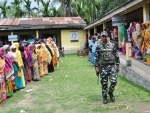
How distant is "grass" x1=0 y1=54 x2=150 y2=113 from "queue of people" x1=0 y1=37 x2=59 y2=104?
0.32 metres

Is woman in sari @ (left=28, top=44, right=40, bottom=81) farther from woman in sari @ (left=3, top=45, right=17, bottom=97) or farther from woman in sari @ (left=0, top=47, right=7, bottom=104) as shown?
woman in sari @ (left=0, top=47, right=7, bottom=104)

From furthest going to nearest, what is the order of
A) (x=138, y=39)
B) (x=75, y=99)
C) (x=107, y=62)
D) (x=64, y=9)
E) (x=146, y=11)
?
(x=64, y=9), (x=138, y=39), (x=146, y=11), (x=75, y=99), (x=107, y=62)

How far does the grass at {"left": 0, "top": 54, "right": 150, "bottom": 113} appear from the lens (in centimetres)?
616

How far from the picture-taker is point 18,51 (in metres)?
9.26

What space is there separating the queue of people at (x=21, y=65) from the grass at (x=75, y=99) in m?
0.32

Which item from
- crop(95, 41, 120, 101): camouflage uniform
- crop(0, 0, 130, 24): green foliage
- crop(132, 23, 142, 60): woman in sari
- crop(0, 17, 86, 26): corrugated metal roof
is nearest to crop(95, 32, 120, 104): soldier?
crop(95, 41, 120, 101): camouflage uniform

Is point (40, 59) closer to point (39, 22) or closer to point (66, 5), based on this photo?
point (39, 22)

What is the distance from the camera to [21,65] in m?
9.15

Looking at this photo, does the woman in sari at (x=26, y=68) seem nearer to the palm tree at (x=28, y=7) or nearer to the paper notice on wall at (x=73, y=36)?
the paper notice on wall at (x=73, y=36)

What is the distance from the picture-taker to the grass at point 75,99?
6164mm

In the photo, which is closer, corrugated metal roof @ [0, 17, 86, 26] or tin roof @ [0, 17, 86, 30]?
tin roof @ [0, 17, 86, 30]

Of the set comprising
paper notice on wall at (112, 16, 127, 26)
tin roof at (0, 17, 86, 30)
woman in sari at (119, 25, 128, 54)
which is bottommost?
woman in sari at (119, 25, 128, 54)

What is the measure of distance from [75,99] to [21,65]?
2.81 m

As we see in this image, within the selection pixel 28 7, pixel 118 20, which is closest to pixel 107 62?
pixel 118 20
